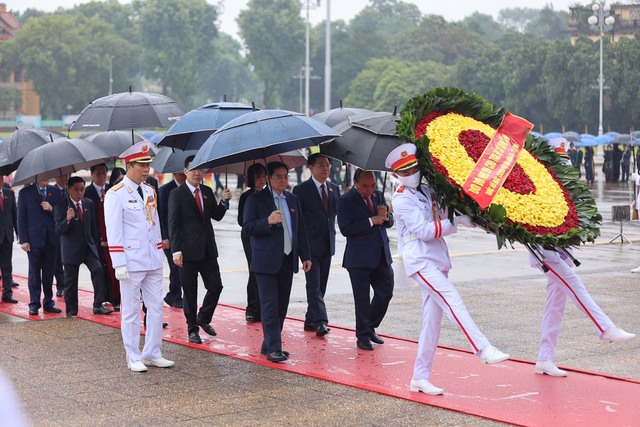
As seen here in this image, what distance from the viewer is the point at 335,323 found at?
10.9 metres

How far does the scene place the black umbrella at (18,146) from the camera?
1220cm

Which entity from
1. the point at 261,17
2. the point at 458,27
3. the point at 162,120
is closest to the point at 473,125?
the point at 162,120

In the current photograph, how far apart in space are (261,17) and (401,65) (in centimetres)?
2862

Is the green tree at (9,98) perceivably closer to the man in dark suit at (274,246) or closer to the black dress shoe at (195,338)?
the black dress shoe at (195,338)

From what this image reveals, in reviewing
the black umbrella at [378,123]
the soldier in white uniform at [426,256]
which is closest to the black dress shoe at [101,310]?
the black umbrella at [378,123]

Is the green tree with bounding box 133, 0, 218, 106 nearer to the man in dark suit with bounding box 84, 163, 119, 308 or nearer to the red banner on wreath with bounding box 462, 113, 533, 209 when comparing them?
the man in dark suit with bounding box 84, 163, 119, 308

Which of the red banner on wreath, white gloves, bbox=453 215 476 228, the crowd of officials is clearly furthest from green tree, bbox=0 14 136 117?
white gloves, bbox=453 215 476 228

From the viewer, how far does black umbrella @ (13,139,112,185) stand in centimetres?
1037

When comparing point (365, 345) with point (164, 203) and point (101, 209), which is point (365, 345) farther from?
point (101, 209)

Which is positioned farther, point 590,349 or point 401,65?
point 401,65

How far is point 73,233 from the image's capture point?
1126cm

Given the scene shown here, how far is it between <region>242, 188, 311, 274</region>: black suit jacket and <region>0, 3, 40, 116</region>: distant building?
9893 cm

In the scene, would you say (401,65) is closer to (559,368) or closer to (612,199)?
(612,199)

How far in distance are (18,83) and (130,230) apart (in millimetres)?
102455
